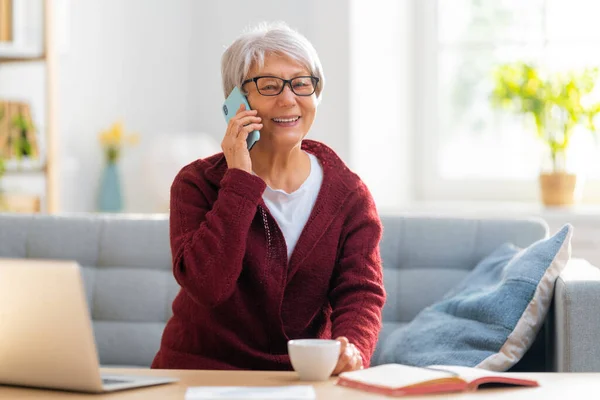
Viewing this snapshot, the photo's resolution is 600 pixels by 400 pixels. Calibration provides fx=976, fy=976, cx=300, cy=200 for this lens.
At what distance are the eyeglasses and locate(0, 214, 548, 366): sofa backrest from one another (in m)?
0.82

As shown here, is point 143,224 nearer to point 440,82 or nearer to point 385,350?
point 385,350

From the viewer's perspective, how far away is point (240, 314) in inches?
72.4

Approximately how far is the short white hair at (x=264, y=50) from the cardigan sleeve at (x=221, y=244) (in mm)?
225

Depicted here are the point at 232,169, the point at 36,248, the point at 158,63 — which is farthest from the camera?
the point at 158,63

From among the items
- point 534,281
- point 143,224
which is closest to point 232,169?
point 534,281

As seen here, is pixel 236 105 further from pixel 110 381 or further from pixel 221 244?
pixel 110 381

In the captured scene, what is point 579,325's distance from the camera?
6.27 feet

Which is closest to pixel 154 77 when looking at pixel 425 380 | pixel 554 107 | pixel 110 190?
pixel 110 190

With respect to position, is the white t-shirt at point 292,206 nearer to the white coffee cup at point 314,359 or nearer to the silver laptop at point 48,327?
the white coffee cup at point 314,359

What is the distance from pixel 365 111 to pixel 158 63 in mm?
1115

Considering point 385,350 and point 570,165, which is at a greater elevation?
point 570,165

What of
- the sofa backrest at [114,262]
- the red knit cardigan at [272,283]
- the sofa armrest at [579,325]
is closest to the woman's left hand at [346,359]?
the red knit cardigan at [272,283]

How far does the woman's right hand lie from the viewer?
177 cm

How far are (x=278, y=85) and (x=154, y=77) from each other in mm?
2897
